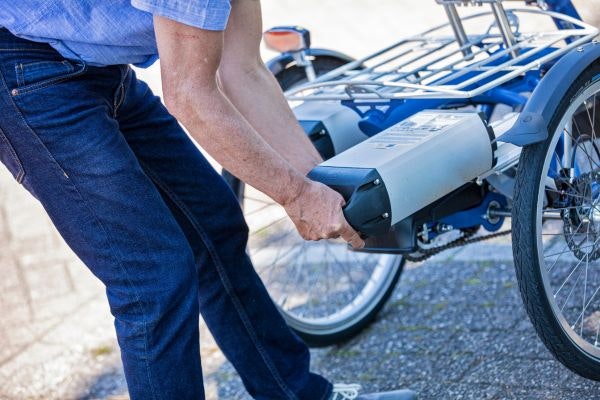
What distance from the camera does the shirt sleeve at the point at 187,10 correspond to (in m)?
1.92

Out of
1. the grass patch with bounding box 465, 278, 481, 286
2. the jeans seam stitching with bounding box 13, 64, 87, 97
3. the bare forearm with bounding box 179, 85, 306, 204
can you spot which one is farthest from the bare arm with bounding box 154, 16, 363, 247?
the grass patch with bounding box 465, 278, 481, 286

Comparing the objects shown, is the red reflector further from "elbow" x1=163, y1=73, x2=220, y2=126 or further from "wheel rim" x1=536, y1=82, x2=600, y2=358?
"elbow" x1=163, y1=73, x2=220, y2=126

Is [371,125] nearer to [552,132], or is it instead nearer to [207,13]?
[552,132]

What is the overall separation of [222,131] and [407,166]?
1.85ft

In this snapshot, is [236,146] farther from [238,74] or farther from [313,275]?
[313,275]

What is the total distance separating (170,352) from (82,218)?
0.39m

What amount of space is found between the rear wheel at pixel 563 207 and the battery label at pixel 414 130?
24 cm

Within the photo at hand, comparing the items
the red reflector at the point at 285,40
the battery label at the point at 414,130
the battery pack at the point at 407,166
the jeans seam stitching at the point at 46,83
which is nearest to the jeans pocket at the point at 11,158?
the jeans seam stitching at the point at 46,83

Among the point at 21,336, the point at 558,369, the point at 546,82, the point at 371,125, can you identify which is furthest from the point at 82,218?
the point at 21,336

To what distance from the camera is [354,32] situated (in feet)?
24.0

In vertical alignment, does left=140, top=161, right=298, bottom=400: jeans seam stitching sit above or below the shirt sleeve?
below

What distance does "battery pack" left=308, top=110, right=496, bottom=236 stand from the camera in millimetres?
2361

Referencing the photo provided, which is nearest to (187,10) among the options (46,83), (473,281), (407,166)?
(46,83)

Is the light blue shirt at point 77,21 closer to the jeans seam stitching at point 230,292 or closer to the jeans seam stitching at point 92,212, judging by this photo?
the jeans seam stitching at point 92,212
